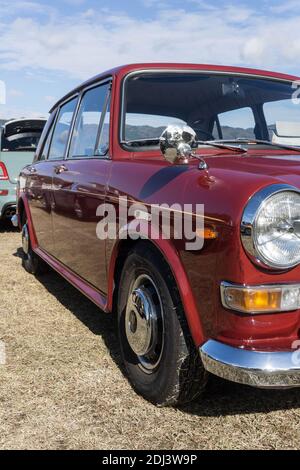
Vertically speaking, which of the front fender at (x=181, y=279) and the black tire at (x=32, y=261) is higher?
the front fender at (x=181, y=279)

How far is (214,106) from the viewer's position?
3414 millimetres

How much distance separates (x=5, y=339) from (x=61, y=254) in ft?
2.77

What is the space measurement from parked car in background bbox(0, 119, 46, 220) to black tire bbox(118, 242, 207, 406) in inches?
226

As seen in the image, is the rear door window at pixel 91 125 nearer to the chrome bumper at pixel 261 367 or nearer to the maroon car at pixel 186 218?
the maroon car at pixel 186 218

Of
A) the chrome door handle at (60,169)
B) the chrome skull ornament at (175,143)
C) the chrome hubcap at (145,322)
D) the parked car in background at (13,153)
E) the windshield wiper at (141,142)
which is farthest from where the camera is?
the parked car in background at (13,153)

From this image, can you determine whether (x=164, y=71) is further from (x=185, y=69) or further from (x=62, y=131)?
(x=62, y=131)

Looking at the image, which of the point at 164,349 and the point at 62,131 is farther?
the point at 62,131

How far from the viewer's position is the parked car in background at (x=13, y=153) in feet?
26.2

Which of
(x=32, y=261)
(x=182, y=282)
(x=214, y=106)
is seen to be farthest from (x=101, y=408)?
(x=32, y=261)

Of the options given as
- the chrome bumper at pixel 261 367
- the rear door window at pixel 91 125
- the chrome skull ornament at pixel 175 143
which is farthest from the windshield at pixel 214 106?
the chrome bumper at pixel 261 367

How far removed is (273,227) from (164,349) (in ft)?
2.76

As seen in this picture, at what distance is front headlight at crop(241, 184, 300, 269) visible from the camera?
1.88m

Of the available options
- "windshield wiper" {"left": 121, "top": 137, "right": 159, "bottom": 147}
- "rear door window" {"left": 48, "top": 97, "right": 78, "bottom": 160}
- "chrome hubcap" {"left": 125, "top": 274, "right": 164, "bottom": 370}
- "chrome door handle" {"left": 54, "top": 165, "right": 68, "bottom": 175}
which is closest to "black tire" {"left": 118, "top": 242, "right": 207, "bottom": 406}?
"chrome hubcap" {"left": 125, "top": 274, "right": 164, "bottom": 370}

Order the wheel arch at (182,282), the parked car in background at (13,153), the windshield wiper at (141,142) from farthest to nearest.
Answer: the parked car in background at (13,153), the windshield wiper at (141,142), the wheel arch at (182,282)
